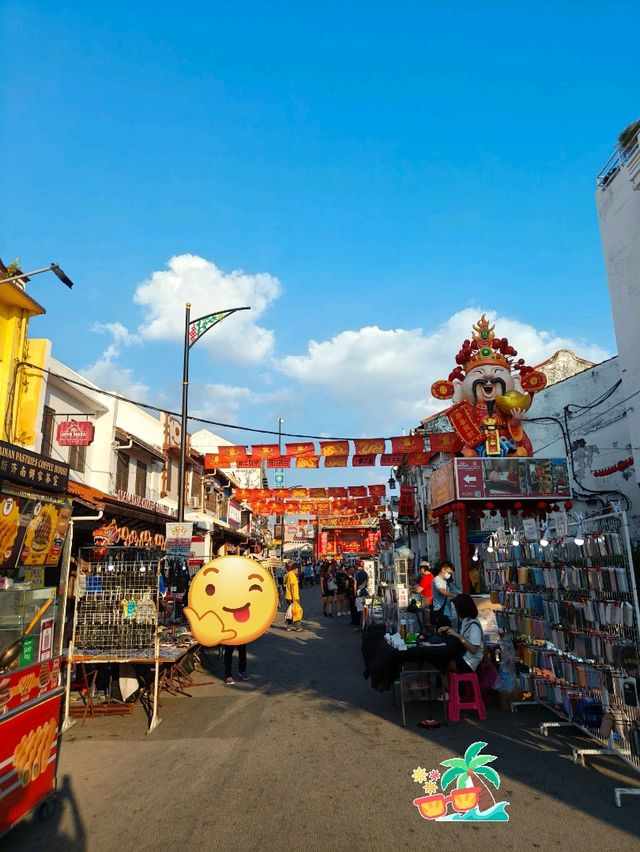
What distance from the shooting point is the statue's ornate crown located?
16.0m

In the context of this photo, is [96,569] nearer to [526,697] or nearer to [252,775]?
[252,775]

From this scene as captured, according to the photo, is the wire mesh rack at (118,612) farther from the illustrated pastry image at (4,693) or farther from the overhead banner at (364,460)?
the overhead banner at (364,460)

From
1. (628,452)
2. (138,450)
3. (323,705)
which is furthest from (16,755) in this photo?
(628,452)

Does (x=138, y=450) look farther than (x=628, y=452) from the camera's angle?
No

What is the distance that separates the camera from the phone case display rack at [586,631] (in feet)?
18.5

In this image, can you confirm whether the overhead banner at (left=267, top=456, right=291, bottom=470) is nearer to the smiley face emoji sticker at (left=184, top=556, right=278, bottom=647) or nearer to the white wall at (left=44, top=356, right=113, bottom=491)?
the white wall at (left=44, top=356, right=113, bottom=491)

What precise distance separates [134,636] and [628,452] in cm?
2077

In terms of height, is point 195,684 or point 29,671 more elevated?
point 29,671

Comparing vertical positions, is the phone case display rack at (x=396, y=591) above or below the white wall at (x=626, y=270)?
below

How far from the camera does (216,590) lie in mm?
4332

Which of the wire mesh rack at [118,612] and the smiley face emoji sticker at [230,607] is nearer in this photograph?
the smiley face emoji sticker at [230,607]

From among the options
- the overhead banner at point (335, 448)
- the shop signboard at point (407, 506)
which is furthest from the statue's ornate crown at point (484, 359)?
the shop signboard at point (407, 506)

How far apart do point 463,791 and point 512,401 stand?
11936mm

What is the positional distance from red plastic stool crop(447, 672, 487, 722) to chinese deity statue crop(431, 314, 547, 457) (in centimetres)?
935
